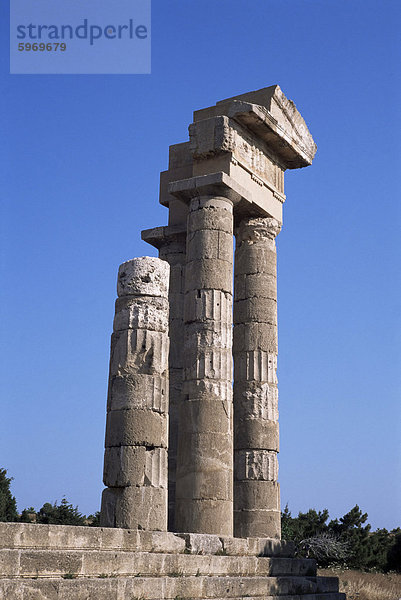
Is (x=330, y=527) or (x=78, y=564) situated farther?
(x=330, y=527)

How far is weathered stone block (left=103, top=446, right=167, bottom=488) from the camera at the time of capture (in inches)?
494

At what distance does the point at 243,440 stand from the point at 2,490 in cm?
1314

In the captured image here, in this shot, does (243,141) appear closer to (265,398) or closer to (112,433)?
(265,398)

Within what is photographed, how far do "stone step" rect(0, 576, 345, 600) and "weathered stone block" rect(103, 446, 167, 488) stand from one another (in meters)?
1.73

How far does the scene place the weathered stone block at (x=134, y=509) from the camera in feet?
40.5

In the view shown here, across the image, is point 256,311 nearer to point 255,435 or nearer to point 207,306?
point 207,306

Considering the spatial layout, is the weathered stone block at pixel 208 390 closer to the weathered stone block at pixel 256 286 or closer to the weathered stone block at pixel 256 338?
the weathered stone block at pixel 256 338

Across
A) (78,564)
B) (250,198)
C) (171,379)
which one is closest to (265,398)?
Result: (171,379)

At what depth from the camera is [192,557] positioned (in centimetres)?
1242

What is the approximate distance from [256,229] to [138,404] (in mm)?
7851

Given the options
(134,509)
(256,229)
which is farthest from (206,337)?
(134,509)

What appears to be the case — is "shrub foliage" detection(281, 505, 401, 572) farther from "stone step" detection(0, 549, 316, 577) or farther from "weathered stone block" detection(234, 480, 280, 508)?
"stone step" detection(0, 549, 316, 577)

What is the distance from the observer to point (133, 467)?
12.6 metres

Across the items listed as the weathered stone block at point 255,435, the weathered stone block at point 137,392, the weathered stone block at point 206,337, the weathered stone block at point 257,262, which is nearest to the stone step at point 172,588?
the weathered stone block at point 137,392
